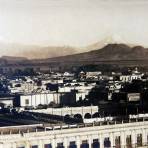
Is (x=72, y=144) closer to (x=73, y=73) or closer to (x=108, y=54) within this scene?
(x=73, y=73)

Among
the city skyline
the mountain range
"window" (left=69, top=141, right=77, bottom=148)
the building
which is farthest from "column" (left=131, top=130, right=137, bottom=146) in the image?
the city skyline

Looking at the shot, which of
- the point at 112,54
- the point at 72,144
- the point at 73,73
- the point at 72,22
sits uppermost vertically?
the point at 72,22

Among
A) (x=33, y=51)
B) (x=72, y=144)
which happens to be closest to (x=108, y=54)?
(x=33, y=51)

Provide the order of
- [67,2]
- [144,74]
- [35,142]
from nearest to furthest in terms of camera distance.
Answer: [35,142]
[67,2]
[144,74]

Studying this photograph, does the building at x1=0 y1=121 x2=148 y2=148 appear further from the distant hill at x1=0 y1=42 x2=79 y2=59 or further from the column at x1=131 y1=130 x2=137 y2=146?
the distant hill at x1=0 y1=42 x2=79 y2=59

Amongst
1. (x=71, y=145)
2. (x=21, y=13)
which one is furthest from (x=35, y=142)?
(x=21, y=13)

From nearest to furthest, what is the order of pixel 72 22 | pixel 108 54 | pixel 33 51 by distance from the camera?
pixel 33 51
pixel 72 22
pixel 108 54

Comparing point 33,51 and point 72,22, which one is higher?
point 72,22

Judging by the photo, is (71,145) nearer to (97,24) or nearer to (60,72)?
(60,72)
